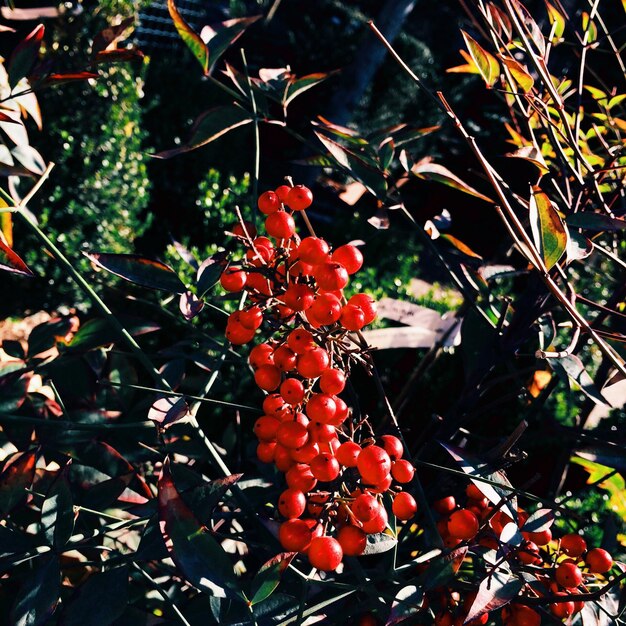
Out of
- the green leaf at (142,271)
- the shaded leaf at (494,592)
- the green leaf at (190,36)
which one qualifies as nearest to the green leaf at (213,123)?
the green leaf at (190,36)

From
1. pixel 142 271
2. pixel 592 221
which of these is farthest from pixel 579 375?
pixel 142 271

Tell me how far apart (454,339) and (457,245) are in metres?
0.15

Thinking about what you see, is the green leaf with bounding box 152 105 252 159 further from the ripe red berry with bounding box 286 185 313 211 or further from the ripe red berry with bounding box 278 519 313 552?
the ripe red berry with bounding box 278 519 313 552

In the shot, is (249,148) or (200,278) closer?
(200,278)

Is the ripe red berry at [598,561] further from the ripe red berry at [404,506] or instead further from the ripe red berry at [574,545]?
the ripe red berry at [404,506]

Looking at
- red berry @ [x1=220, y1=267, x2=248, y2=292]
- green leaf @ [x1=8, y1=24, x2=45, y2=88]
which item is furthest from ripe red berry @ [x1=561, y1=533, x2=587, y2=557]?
green leaf @ [x1=8, y1=24, x2=45, y2=88]

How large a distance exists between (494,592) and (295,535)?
19 centimetres

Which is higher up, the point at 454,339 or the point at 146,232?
the point at 454,339

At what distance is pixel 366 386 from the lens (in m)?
2.16

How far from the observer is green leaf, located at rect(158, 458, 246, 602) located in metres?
0.55

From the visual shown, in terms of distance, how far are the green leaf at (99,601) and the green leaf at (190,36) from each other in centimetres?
62

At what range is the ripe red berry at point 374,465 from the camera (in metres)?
0.61

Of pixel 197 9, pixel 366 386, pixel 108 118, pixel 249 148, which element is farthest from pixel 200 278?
pixel 197 9

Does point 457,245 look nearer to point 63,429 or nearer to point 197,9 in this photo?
point 63,429
